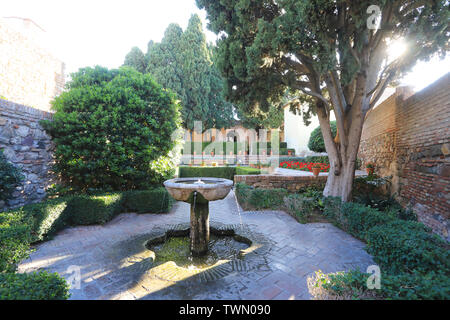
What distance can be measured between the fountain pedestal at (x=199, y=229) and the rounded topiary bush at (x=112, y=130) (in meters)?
2.72

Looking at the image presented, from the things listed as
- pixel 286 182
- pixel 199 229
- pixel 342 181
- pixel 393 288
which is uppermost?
pixel 342 181

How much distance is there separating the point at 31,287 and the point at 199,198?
225cm

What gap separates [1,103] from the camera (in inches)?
172

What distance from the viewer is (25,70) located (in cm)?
795

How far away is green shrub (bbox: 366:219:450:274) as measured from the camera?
84.0 inches

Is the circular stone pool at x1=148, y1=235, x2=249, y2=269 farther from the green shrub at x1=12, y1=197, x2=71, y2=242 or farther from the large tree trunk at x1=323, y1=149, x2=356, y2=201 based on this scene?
the large tree trunk at x1=323, y1=149, x2=356, y2=201

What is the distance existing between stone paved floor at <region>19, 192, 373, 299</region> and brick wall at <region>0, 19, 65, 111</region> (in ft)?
21.2

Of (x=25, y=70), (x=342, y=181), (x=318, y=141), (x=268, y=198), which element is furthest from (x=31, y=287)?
(x=318, y=141)

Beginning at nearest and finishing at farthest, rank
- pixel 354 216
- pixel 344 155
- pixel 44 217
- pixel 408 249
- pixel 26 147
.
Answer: pixel 408 249 < pixel 44 217 < pixel 354 216 < pixel 26 147 < pixel 344 155

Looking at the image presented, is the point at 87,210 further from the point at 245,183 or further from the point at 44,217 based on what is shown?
the point at 245,183

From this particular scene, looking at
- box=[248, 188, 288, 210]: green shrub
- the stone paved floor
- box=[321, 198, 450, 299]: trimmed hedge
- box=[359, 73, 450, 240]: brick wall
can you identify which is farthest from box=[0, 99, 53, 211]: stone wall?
box=[359, 73, 450, 240]: brick wall
